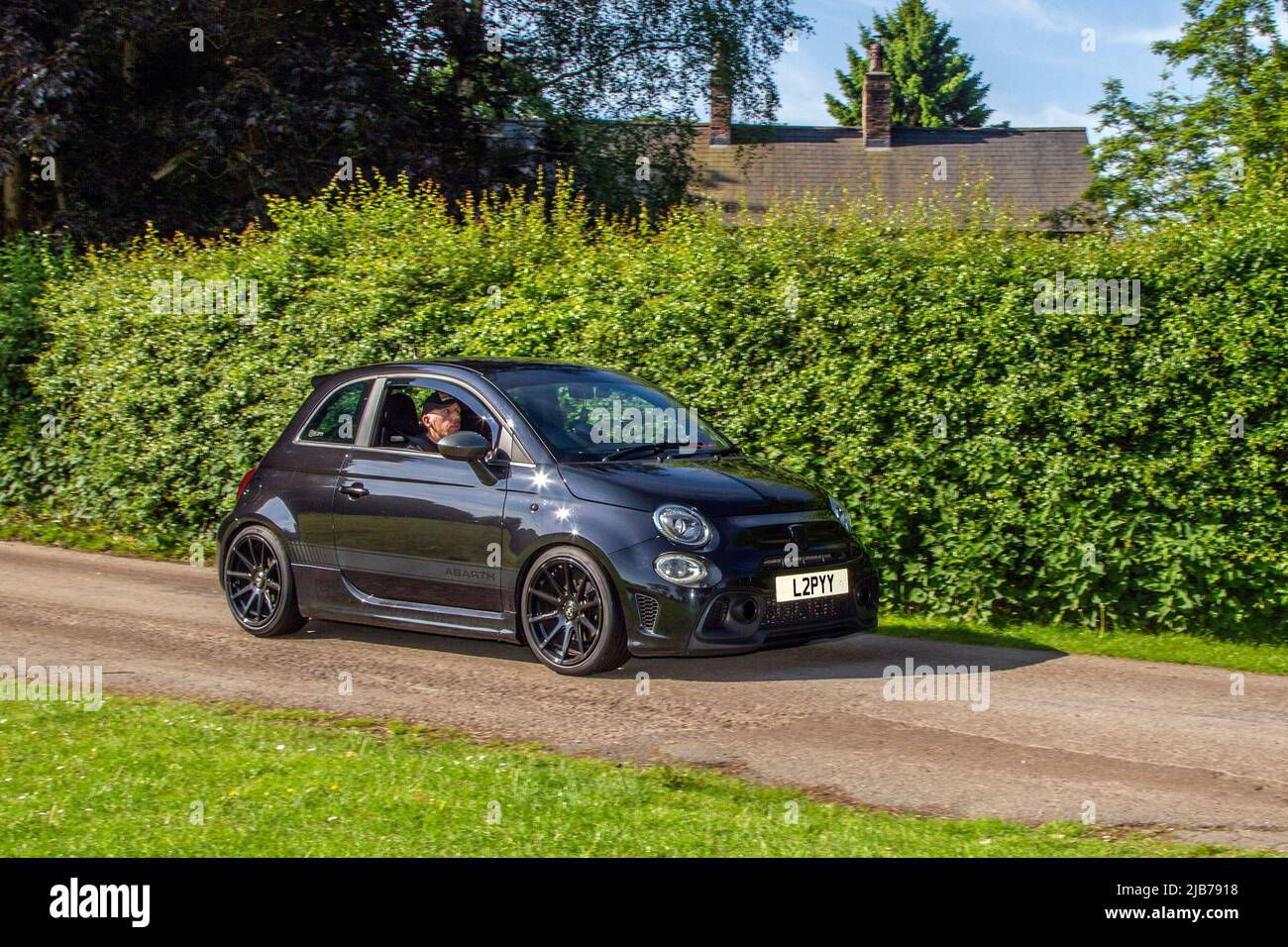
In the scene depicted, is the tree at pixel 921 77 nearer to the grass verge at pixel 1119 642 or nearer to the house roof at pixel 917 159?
the house roof at pixel 917 159

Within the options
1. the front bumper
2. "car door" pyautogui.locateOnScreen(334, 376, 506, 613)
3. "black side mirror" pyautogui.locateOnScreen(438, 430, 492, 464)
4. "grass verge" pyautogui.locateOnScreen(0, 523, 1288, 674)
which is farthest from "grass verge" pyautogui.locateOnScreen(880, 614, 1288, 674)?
"black side mirror" pyautogui.locateOnScreen(438, 430, 492, 464)

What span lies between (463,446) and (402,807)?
3.38m

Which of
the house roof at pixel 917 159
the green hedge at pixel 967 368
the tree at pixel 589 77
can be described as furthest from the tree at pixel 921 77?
the green hedge at pixel 967 368

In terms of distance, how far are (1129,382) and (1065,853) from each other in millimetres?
5531

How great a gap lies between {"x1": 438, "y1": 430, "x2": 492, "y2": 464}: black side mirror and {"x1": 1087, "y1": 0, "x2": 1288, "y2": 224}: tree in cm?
1300

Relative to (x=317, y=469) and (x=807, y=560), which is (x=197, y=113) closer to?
(x=317, y=469)

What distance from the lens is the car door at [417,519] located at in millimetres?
8695

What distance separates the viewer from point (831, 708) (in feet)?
25.5

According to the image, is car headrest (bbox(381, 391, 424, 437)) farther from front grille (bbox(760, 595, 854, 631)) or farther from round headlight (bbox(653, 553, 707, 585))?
front grille (bbox(760, 595, 854, 631))

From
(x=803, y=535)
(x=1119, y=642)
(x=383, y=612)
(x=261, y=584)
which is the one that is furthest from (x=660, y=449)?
(x=1119, y=642)

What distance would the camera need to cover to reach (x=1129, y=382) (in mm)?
9945

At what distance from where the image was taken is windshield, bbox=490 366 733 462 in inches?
348

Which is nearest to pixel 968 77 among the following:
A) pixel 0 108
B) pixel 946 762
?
pixel 0 108
